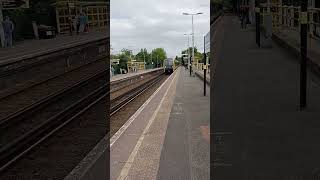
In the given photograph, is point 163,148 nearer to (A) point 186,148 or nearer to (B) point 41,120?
(A) point 186,148

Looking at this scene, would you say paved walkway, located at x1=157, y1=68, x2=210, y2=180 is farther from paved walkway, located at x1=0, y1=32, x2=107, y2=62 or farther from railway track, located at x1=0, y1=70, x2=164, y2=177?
paved walkway, located at x1=0, y1=32, x2=107, y2=62

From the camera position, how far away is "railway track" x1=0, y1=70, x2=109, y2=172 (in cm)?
996

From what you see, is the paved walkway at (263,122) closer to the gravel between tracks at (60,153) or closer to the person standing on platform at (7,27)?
the gravel between tracks at (60,153)

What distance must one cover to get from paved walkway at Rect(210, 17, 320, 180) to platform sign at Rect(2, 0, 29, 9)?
13181 millimetres

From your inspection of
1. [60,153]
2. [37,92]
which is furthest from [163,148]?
[37,92]

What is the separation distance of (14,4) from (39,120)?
13679 millimetres

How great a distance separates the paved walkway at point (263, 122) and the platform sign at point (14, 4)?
43.2 ft

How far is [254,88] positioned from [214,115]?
7.78 feet

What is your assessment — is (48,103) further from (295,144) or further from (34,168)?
(295,144)

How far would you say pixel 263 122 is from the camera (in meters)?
8.83

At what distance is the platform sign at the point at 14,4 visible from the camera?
82.0 ft

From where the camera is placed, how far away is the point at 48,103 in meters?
16.0

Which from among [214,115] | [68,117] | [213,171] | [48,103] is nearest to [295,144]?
[213,171]

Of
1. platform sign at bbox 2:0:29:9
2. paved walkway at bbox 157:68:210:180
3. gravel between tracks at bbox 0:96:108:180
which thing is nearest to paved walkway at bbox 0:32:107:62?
platform sign at bbox 2:0:29:9
